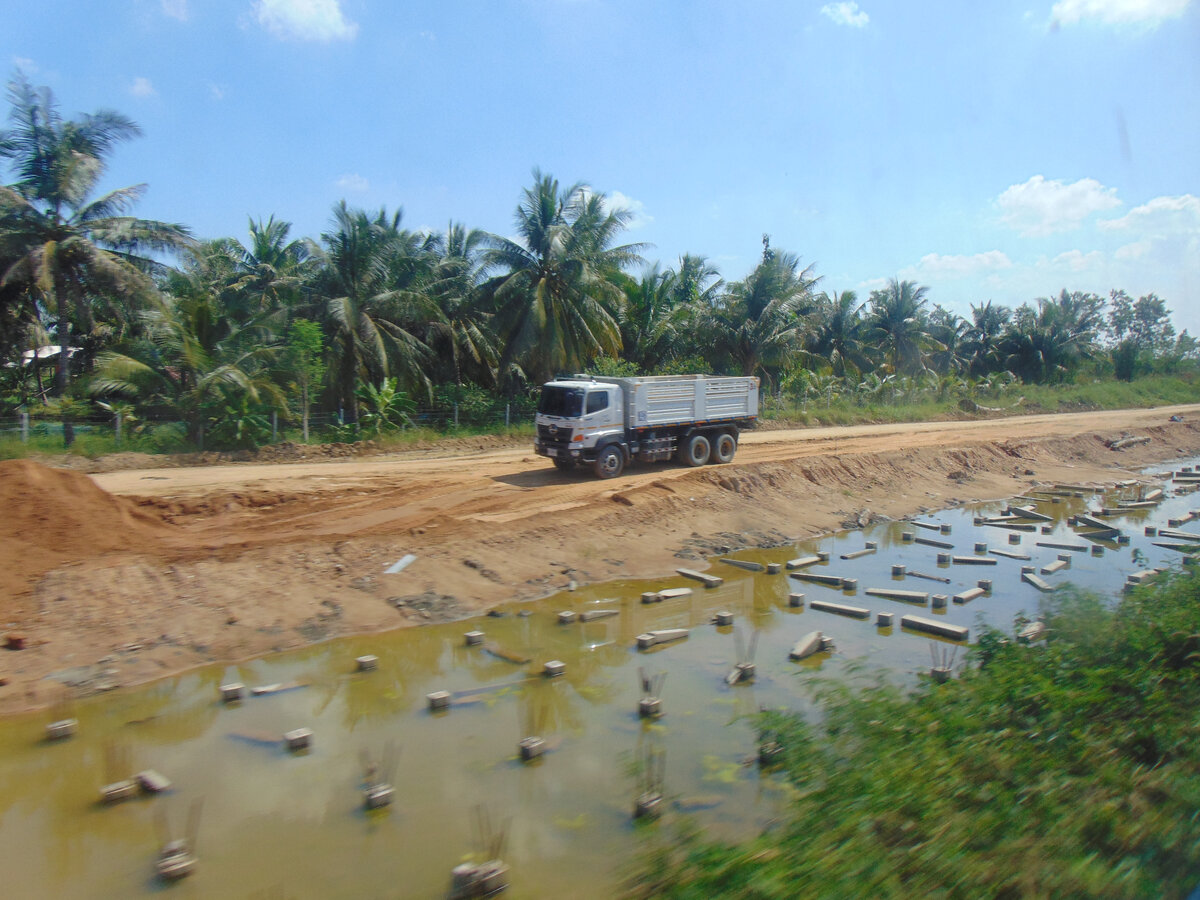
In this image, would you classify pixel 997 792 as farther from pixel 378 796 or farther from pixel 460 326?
pixel 460 326

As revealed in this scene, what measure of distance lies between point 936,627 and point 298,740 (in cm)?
766

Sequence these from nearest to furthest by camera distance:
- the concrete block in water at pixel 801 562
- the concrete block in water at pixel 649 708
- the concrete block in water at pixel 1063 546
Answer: the concrete block in water at pixel 649 708 → the concrete block in water at pixel 801 562 → the concrete block in water at pixel 1063 546

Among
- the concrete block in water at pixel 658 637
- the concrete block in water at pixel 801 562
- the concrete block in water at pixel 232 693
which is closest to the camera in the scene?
the concrete block in water at pixel 232 693

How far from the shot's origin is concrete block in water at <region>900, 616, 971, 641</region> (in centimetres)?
977

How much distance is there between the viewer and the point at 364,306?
2670cm

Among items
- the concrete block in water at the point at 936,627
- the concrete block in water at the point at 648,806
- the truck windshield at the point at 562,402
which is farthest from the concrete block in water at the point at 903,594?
the truck windshield at the point at 562,402

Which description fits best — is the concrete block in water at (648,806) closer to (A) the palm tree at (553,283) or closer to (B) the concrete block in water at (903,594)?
(B) the concrete block in water at (903,594)

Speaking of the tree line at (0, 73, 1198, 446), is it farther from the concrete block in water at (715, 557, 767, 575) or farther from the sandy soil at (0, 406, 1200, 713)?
the concrete block in water at (715, 557, 767, 575)

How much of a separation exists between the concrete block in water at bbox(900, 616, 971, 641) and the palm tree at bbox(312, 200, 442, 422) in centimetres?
1976

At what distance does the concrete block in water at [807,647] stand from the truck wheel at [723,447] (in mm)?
11066

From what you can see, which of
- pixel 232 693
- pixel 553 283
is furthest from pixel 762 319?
pixel 232 693

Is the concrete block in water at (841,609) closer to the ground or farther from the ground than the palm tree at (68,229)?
closer to the ground

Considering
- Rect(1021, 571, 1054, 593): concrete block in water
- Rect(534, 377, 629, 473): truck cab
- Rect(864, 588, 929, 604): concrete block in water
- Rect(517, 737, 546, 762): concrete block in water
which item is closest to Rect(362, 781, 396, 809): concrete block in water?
Rect(517, 737, 546, 762): concrete block in water

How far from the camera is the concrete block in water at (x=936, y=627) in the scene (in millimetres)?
9773
